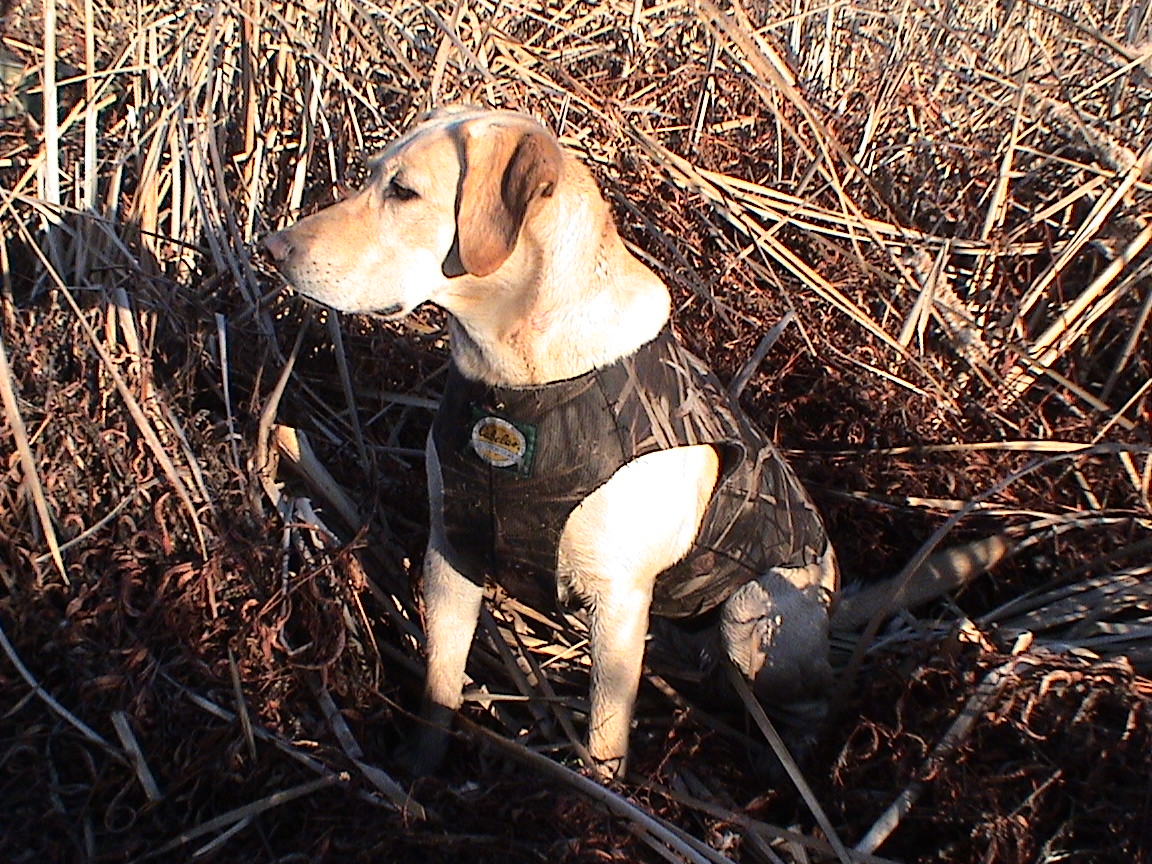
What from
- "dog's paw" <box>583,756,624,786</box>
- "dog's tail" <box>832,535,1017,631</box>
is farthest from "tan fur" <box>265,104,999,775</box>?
"dog's tail" <box>832,535,1017,631</box>

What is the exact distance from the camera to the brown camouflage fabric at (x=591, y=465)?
6.54ft

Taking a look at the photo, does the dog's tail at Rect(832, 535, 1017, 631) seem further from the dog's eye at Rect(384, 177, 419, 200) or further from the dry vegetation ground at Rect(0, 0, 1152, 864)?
the dog's eye at Rect(384, 177, 419, 200)

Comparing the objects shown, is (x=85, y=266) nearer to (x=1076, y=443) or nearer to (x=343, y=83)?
(x=343, y=83)

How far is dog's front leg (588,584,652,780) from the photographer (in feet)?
7.06

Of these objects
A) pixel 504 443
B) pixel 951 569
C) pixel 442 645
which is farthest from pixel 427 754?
pixel 951 569

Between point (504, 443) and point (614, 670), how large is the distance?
23.5 inches

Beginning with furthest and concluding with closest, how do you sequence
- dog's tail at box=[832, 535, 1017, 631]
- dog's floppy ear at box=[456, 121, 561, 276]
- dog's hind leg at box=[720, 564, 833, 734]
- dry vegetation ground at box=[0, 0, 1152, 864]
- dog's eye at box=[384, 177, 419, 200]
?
dog's tail at box=[832, 535, 1017, 631], dog's hind leg at box=[720, 564, 833, 734], dry vegetation ground at box=[0, 0, 1152, 864], dog's eye at box=[384, 177, 419, 200], dog's floppy ear at box=[456, 121, 561, 276]

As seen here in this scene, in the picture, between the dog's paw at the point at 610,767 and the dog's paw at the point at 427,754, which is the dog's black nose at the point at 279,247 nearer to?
the dog's paw at the point at 427,754

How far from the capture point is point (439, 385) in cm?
332

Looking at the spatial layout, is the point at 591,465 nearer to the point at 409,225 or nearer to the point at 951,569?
the point at 409,225

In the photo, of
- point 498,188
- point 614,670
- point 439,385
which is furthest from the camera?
point 439,385

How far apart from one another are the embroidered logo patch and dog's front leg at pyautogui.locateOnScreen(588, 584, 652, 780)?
0.36 meters

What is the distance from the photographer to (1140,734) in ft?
6.52

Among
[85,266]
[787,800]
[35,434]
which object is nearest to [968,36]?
[787,800]
